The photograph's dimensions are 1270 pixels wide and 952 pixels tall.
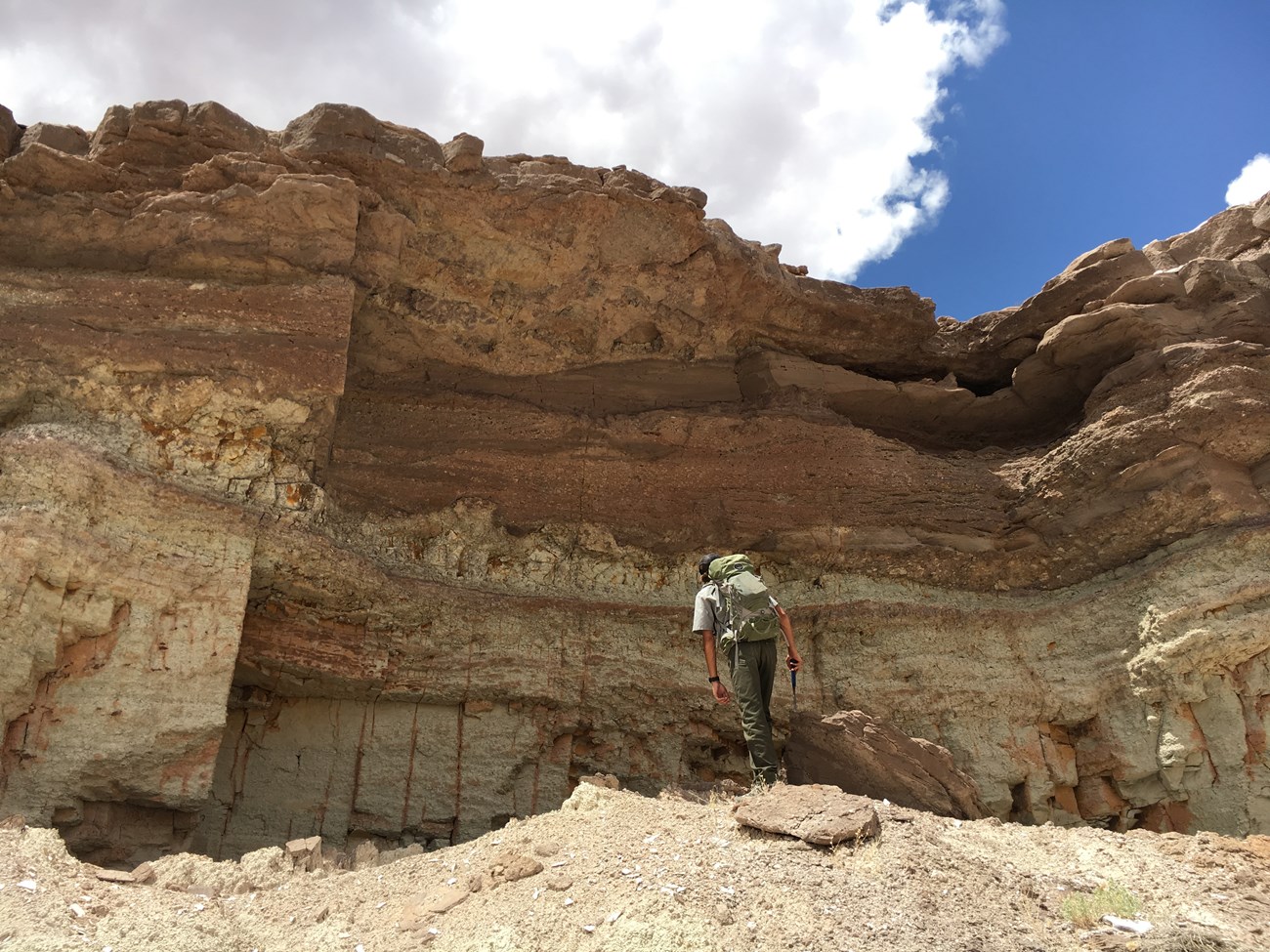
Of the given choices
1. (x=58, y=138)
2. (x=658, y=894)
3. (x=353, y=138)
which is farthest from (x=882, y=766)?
(x=58, y=138)

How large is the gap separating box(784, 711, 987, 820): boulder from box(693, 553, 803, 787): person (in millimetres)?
1181

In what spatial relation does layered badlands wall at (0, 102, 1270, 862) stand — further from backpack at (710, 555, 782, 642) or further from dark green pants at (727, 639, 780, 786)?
backpack at (710, 555, 782, 642)

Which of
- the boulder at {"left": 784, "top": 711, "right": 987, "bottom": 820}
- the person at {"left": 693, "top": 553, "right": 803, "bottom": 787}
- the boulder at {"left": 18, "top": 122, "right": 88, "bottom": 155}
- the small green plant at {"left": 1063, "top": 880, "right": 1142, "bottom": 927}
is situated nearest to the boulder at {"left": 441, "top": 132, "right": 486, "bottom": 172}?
the boulder at {"left": 18, "top": 122, "right": 88, "bottom": 155}

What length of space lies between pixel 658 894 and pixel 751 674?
228 cm

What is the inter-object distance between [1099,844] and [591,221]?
25.9ft

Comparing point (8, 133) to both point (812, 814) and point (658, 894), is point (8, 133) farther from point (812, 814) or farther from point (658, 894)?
point (812, 814)

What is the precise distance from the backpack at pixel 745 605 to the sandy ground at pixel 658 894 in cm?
139

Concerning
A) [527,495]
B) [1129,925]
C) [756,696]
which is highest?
[527,495]

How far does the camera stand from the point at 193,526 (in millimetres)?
9078

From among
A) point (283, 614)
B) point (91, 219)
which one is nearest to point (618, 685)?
point (283, 614)

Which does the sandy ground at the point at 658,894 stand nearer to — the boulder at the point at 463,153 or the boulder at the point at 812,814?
the boulder at the point at 812,814

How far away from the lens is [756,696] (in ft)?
26.1

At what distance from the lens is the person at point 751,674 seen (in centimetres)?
783

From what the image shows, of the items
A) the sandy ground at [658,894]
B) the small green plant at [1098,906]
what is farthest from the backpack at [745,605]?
the small green plant at [1098,906]
